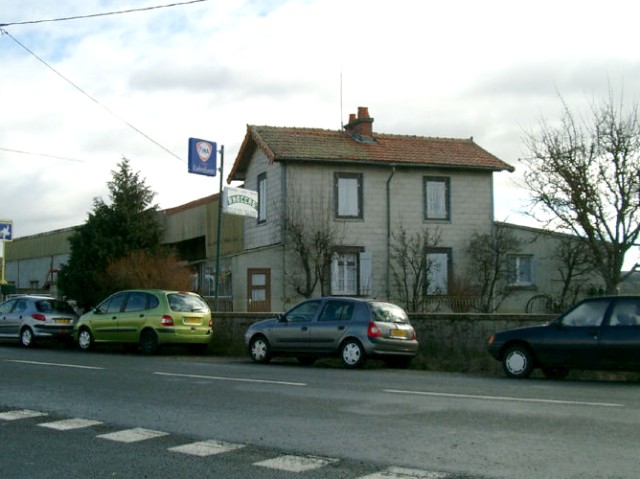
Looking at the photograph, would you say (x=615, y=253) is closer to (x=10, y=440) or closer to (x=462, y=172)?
(x=462, y=172)

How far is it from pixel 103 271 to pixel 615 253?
1798 cm

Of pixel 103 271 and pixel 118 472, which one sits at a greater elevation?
pixel 103 271

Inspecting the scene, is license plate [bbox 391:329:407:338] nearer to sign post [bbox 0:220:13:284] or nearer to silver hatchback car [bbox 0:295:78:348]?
silver hatchback car [bbox 0:295:78:348]

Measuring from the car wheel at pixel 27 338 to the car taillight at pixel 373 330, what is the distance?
1158 cm

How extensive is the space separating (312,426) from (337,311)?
8551 millimetres

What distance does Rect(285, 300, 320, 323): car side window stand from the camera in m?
18.1

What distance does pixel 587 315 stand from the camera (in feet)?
49.0

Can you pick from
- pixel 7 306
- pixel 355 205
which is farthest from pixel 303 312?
pixel 355 205

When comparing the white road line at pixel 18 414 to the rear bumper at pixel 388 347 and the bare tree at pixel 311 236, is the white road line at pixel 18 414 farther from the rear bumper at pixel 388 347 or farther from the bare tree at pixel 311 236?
the bare tree at pixel 311 236

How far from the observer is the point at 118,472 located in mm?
7070

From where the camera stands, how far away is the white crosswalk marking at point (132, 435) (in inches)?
335

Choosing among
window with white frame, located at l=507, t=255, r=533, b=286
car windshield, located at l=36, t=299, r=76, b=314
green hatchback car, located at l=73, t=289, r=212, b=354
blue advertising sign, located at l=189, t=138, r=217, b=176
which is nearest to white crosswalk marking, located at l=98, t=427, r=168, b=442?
green hatchback car, located at l=73, t=289, r=212, b=354

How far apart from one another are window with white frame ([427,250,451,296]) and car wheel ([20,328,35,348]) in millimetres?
15213

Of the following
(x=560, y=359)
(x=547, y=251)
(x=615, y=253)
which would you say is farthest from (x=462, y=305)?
(x=560, y=359)
